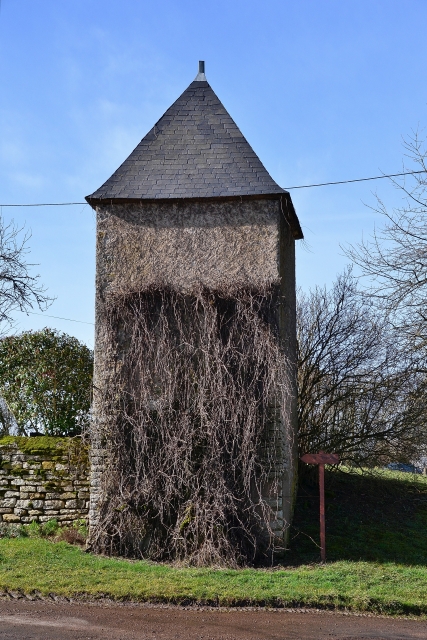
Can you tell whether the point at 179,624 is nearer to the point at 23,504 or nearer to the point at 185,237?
the point at 23,504

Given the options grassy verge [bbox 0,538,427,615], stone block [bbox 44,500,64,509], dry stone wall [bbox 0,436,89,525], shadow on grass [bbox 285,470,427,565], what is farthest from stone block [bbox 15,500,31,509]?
shadow on grass [bbox 285,470,427,565]

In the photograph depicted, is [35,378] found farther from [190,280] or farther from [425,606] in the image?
[425,606]

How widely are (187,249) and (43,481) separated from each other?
4192mm

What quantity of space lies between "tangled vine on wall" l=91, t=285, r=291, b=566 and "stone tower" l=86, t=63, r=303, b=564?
0.15 metres

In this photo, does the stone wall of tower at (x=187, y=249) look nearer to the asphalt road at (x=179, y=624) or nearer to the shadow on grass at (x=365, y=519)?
the shadow on grass at (x=365, y=519)

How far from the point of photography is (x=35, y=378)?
502 inches

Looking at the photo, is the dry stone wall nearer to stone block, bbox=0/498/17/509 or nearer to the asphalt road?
stone block, bbox=0/498/17/509

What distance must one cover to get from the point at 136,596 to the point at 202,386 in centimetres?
334

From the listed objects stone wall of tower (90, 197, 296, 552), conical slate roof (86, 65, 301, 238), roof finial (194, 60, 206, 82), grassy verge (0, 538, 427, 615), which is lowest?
grassy verge (0, 538, 427, 615)

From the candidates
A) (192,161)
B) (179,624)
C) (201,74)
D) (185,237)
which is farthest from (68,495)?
(201,74)

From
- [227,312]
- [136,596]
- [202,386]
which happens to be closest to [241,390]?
[202,386]

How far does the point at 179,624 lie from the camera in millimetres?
6895

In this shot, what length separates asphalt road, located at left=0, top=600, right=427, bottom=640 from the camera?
254 inches

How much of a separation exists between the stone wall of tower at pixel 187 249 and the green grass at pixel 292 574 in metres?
1.20
